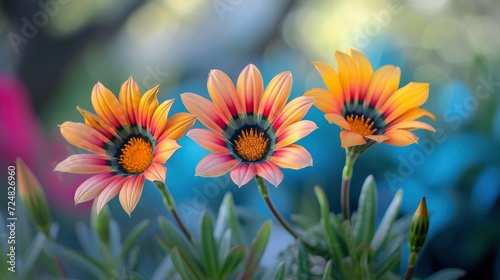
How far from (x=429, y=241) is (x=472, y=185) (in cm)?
8

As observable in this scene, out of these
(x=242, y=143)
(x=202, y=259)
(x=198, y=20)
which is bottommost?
(x=202, y=259)

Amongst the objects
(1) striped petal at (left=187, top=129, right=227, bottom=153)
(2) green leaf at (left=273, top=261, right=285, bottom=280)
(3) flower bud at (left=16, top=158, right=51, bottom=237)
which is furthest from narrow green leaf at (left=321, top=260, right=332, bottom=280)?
(3) flower bud at (left=16, top=158, right=51, bottom=237)

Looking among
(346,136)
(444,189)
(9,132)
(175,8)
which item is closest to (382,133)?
(346,136)

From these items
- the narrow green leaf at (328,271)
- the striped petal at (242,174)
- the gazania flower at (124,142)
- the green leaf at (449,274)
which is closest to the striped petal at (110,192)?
the gazania flower at (124,142)

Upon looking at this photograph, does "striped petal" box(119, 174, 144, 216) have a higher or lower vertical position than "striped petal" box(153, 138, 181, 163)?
lower

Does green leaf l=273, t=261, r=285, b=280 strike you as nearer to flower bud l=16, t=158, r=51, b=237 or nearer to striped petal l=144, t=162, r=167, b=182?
striped petal l=144, t=162, r=167, b=182

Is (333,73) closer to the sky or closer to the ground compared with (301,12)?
closer to the ground

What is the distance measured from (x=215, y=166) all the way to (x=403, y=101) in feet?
0.62

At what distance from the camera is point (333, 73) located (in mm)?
565

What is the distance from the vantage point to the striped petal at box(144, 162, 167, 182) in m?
0.51

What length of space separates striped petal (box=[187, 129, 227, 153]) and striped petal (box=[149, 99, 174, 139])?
1.2 inches

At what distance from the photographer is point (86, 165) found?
54cm

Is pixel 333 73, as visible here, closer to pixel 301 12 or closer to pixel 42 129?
pixel 301 12

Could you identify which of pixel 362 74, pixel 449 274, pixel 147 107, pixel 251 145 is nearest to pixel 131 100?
pixel 147 107
